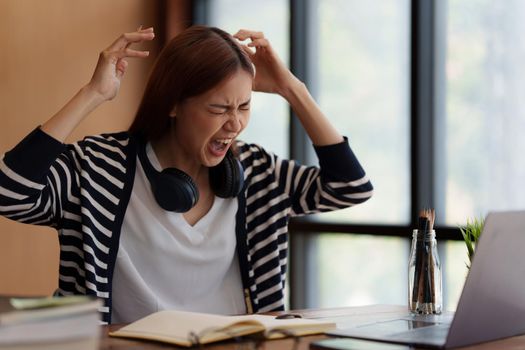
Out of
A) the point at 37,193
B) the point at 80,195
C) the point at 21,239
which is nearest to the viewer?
the point at 37,193

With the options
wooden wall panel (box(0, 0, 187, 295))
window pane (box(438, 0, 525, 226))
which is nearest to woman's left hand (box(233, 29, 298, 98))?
window pane (box(438, 0, 525, 226))

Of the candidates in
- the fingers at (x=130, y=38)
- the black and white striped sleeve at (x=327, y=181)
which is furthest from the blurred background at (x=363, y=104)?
the fingers at (x=130, y=38)

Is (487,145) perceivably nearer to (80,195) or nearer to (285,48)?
(285,48)

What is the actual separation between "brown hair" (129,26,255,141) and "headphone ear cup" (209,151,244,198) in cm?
18

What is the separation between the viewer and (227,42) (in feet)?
6.77

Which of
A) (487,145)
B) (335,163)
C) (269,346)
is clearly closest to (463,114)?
(487,145)

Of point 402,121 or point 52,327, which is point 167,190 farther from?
point 402,121

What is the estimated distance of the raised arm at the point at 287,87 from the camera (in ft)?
7.20

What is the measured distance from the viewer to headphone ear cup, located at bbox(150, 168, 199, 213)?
1.92m

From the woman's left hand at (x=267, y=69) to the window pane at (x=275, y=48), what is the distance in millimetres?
1747

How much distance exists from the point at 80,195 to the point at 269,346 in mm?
772

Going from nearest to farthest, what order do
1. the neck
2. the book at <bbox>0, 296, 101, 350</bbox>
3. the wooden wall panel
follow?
the book at <bbox>0, 296, 101, 350</bbox> < the neck < the wooden wall panel

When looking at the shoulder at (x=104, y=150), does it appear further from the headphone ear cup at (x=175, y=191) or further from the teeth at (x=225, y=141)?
the teeth at (x=225, y=141)

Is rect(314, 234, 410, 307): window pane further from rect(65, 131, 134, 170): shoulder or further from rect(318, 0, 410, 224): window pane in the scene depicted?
rect(65, 131, 134, 170): shoulder
